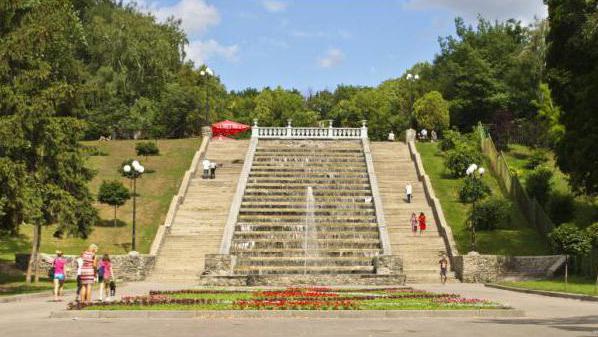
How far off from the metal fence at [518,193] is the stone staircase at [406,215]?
4.66 m

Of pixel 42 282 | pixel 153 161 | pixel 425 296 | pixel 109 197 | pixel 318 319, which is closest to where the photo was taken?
pixel 318 319

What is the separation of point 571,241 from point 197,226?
1675 cm

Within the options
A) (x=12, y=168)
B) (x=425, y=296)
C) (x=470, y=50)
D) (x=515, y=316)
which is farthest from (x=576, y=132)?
(x=470, y=50)

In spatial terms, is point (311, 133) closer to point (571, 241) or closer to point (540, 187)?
point (540, 187)

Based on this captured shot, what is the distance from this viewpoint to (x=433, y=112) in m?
76.1

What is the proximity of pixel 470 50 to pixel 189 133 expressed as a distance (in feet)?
84.9

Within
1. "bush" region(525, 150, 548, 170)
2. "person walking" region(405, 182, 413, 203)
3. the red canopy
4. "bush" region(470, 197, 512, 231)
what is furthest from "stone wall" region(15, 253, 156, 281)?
the red canopy

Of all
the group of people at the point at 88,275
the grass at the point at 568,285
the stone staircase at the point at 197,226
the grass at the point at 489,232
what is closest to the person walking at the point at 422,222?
the grass at the point at 489,232

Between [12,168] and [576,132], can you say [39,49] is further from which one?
[576,132]

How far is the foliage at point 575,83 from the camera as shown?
31.8 m

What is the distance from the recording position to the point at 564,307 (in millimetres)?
22047

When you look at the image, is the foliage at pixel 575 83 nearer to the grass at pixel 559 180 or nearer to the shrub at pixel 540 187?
the grass at pixel 559 180

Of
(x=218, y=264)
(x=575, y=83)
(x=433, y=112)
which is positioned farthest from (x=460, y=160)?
(x=433, y=112)

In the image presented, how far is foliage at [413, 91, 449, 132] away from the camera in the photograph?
75.7 meters
